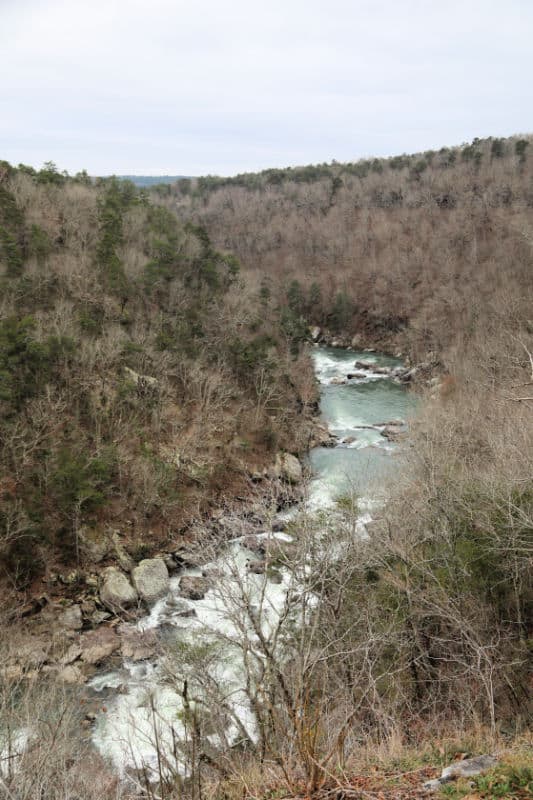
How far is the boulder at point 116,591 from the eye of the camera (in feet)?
55.4

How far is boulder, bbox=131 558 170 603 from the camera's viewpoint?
17.5 meters

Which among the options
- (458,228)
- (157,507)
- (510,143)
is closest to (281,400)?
(157,507)

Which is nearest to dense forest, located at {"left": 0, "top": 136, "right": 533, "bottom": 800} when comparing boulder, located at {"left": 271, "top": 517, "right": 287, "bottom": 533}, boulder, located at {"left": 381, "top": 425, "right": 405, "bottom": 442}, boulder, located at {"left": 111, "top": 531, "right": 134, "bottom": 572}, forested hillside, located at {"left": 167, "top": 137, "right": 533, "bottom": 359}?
boulder, located at {"left": 111, "top": 531, "right": 134, "bottom": 572}

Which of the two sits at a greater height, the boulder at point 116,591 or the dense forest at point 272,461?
the dense forest at point 272,461

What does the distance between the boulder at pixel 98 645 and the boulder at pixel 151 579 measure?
1.83 meters

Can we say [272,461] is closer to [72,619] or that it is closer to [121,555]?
[121,555]

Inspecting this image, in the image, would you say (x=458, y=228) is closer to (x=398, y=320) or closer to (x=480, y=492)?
(x=398, y=320)

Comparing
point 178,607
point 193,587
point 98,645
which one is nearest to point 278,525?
point 193,587

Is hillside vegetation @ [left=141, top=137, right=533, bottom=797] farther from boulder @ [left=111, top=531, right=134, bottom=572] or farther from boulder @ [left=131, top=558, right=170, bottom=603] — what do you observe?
boulder @ [left=111, top=531, right=134, bottom=572]

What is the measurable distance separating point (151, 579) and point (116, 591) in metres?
1.22

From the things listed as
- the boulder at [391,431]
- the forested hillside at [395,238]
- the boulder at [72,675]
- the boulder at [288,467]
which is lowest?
the boulder at [72,675]

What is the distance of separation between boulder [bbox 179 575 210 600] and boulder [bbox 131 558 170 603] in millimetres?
616

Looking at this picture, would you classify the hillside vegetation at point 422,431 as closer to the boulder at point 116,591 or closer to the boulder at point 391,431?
the boulder at point 391,431

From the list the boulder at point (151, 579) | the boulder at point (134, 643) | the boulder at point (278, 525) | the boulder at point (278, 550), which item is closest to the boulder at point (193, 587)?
the boulder at point (151, 579)
